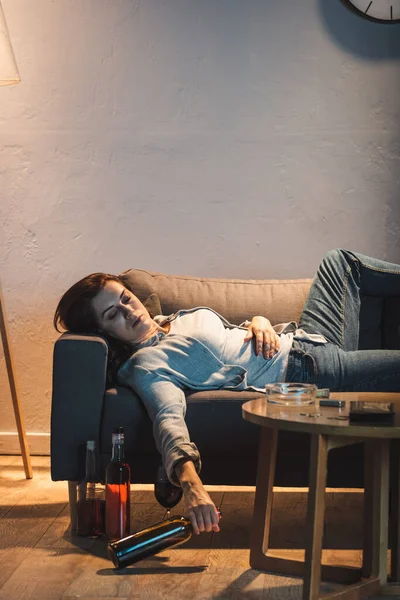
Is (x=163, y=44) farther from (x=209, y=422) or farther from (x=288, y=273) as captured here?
(x=209, y=422)

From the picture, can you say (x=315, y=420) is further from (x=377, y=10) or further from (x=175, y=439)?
(x=377, y=10)

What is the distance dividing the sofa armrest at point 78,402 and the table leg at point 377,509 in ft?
3.10

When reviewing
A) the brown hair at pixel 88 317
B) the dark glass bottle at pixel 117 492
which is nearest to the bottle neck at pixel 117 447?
the dark glass bottle at pixel 117 492

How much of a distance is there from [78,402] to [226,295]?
843 millimetres

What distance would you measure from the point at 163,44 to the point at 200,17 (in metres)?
0.20

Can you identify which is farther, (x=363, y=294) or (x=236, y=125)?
(x=236, y=125)

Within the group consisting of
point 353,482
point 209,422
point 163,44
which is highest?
point 163,44

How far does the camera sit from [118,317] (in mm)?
2838

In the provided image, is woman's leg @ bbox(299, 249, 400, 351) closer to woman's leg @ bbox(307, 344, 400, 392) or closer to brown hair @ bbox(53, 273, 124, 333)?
woman's leg @ bbox(307, 344, 400, 392)

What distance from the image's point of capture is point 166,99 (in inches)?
145

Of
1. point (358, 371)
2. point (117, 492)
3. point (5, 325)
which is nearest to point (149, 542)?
point (117, 492)

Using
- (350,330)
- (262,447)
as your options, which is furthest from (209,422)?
(350,330)

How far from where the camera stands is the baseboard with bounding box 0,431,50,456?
150 inches

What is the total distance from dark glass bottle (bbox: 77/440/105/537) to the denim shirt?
0.24m
